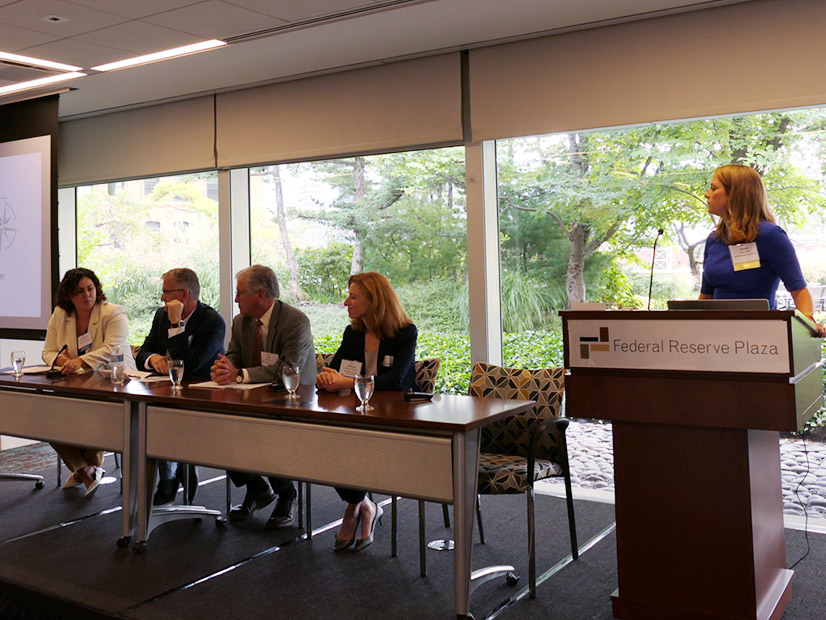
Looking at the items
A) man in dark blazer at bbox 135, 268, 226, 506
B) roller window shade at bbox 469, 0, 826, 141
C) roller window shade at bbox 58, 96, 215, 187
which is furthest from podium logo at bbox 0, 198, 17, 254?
roller window shade at bbox 469, 0, 826, 141

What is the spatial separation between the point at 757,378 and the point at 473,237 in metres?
2.92

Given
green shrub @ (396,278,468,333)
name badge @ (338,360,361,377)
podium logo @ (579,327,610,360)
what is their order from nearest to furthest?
podium logo @ (579,327,610,360), name badge @ (338,360,361,377), green shrub @ (396,278,468,333)

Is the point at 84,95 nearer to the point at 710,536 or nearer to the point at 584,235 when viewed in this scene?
the point at 584,235

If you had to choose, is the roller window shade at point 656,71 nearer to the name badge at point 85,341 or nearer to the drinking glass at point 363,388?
the drinking glass at point 363,388

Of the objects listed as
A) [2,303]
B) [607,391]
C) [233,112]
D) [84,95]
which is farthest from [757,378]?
[2,303]

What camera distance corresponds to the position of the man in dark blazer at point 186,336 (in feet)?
14.4

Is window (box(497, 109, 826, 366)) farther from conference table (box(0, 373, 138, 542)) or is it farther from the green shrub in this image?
conference table (box(0, 373, 138, 542))

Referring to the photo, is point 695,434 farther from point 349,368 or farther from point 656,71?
point 656,71

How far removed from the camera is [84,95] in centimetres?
631

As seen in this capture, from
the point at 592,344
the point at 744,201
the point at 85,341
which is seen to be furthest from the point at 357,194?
the point at 592,344

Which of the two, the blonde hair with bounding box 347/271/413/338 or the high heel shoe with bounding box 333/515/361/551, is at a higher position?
the blonde hair with bounding box 347/271/413/338

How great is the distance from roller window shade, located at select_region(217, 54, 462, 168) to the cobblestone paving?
219 centimetres

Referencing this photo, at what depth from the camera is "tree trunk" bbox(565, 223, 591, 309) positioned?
511 centimetres

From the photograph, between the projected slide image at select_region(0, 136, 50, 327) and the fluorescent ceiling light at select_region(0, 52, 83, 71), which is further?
the projected slide image at select_region(0, 136, 50, 327)
